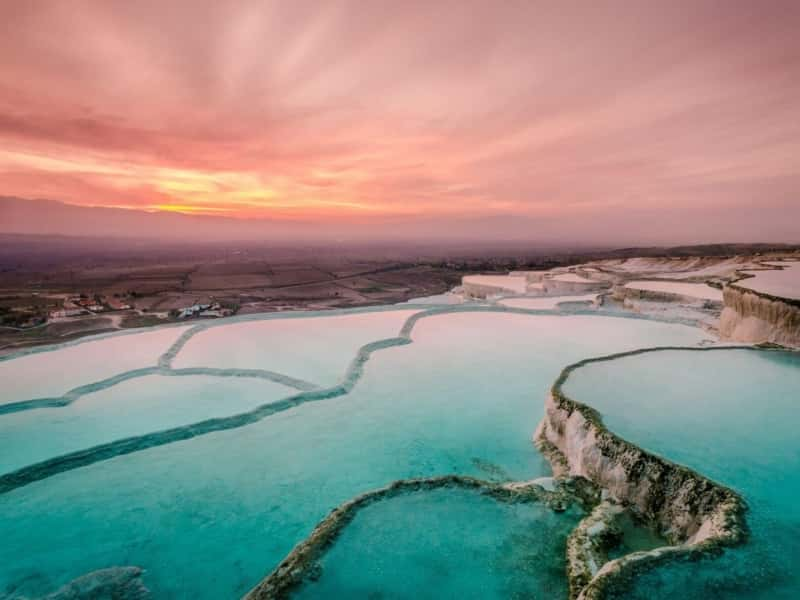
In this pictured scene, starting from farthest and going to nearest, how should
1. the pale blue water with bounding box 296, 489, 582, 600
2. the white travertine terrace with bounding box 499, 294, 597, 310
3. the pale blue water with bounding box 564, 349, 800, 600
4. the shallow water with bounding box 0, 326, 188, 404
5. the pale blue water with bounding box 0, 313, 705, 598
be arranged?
the white travertine terrace with bounding box 499, 294, 597, 310, the shallow water with bounding box 0, 326, 188, 404, the pale blue water with bounding box 0, 313, 705, 598, the pale blue water with bounding box 296, 489, 582, 600, the pale blue water with bounding box 564, 349, 800, 600

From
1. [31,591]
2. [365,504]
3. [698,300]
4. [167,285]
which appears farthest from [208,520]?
[167,285]

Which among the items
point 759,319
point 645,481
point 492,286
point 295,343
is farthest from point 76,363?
point 492,286

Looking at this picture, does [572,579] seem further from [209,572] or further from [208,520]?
[208,520]

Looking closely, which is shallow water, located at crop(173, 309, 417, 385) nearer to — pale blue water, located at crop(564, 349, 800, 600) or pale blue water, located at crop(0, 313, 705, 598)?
pale blue water, located at crop(0, 313, 705, 598)

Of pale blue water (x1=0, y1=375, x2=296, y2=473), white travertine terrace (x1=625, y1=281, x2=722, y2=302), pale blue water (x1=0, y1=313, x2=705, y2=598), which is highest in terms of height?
white travertine terrace (x1=625, y1=281, x2=722, y2=302)

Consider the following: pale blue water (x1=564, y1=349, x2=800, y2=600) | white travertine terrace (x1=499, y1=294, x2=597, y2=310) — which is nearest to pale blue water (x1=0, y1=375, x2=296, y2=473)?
pale blue water (x1=564, y1=349, x2=800, y2=600)

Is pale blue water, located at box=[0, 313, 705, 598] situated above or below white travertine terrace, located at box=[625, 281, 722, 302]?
below
